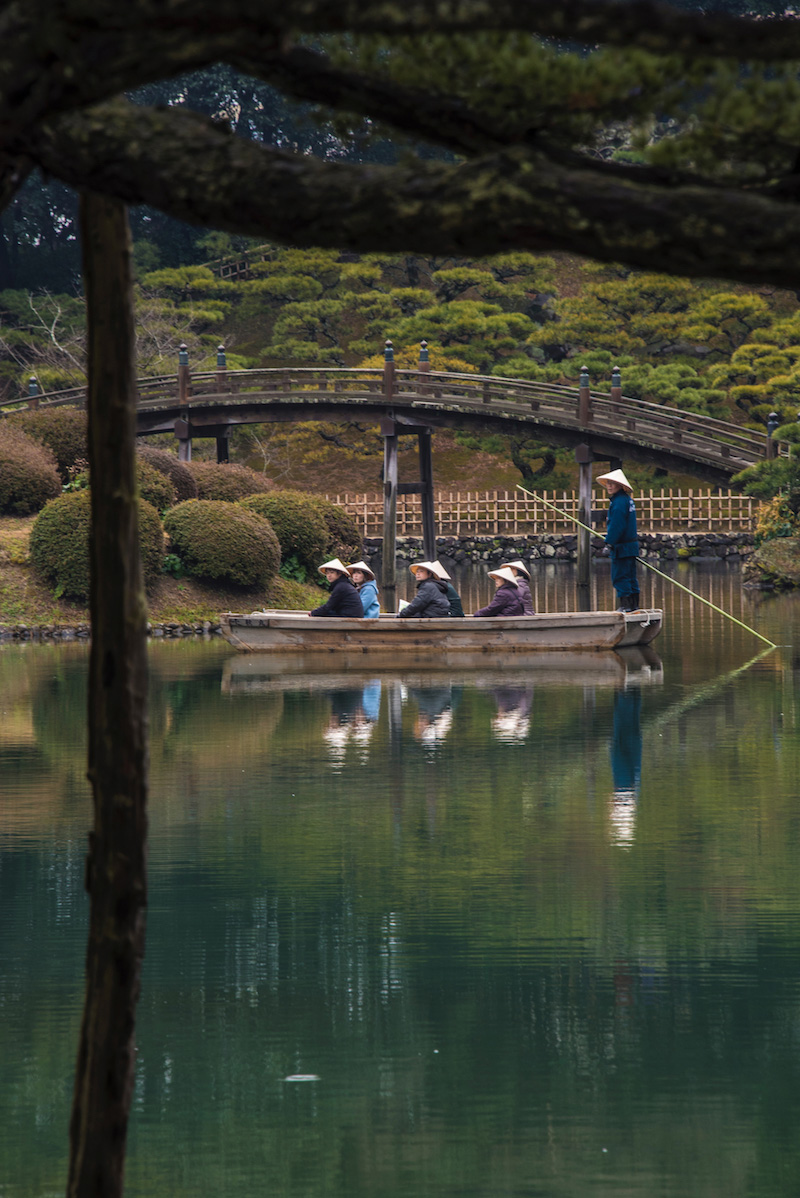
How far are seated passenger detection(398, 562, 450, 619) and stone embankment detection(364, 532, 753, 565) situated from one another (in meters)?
23.4

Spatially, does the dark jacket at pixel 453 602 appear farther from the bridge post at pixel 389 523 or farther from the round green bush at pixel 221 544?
the bridge post at pixel 389 523

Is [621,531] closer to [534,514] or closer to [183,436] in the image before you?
[183,436]

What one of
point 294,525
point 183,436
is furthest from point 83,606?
point 183,436

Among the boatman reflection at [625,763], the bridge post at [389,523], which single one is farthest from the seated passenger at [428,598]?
the bridge post at [389,523]

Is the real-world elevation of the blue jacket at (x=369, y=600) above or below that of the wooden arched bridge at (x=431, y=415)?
below

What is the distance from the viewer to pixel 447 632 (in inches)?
695

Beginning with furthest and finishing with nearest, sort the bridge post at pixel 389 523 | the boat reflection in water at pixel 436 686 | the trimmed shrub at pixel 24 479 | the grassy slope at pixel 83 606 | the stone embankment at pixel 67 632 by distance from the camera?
the bridge post at pixel 389 523
the trimmed shrub at pixel 24 479
the grassy slope at pixel 83 606
the stone embankment at pixel 67 632
the boat reflection in water at pixel 436 686

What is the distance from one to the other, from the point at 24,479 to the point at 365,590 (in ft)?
31.3

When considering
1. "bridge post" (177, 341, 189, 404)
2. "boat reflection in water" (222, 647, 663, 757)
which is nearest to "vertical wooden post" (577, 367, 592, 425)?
"bridge post" (177, 341, 189, 404)

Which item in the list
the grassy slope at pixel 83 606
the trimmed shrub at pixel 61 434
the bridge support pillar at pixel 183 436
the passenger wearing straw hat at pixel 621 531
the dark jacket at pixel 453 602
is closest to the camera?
the dark jacket at pixel 453 602

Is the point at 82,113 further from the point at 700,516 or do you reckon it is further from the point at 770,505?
the point at 700,516

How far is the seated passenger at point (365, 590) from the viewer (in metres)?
18.5

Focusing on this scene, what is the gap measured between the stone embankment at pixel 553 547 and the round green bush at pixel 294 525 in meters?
14.9

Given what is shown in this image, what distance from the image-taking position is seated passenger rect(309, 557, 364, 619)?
18.0 metres
